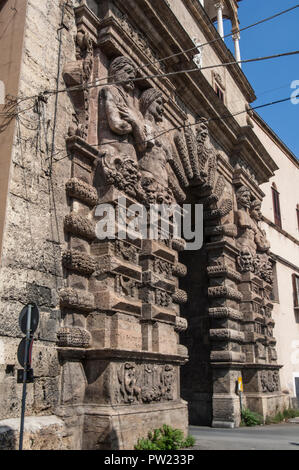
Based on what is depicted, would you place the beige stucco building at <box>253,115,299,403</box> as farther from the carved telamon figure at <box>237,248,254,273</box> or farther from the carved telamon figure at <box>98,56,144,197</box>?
the carved telamon figure at <box>98,56,144,197</box>

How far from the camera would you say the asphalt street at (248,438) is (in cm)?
775

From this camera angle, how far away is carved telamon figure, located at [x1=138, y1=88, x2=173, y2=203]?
827 centimetres

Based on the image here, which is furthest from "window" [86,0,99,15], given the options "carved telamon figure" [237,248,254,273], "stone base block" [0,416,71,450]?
"carved telamon figure" [237,248,254,273]

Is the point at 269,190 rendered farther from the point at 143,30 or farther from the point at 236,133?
the point at 143,30

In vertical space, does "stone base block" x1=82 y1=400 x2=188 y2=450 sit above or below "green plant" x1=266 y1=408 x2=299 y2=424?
above

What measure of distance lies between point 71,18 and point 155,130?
7.62 feet

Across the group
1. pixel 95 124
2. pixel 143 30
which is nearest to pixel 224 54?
pixel 143 30

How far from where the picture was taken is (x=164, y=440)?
272 inches

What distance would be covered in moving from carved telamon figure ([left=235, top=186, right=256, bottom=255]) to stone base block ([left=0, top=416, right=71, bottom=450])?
8.11 metres

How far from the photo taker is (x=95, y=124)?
7.65 metres

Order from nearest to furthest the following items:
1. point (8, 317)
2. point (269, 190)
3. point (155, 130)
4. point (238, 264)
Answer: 1. point (8, 317)
2. point (155, 130)
3. point (238, 264)
4. point (269, 190)

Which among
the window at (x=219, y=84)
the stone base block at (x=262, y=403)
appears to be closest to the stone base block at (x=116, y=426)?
the stone base block at (x=262, y=403)

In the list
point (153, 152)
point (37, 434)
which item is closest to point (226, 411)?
point (153, 152)

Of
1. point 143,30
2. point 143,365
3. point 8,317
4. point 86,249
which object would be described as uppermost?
point 143,30
